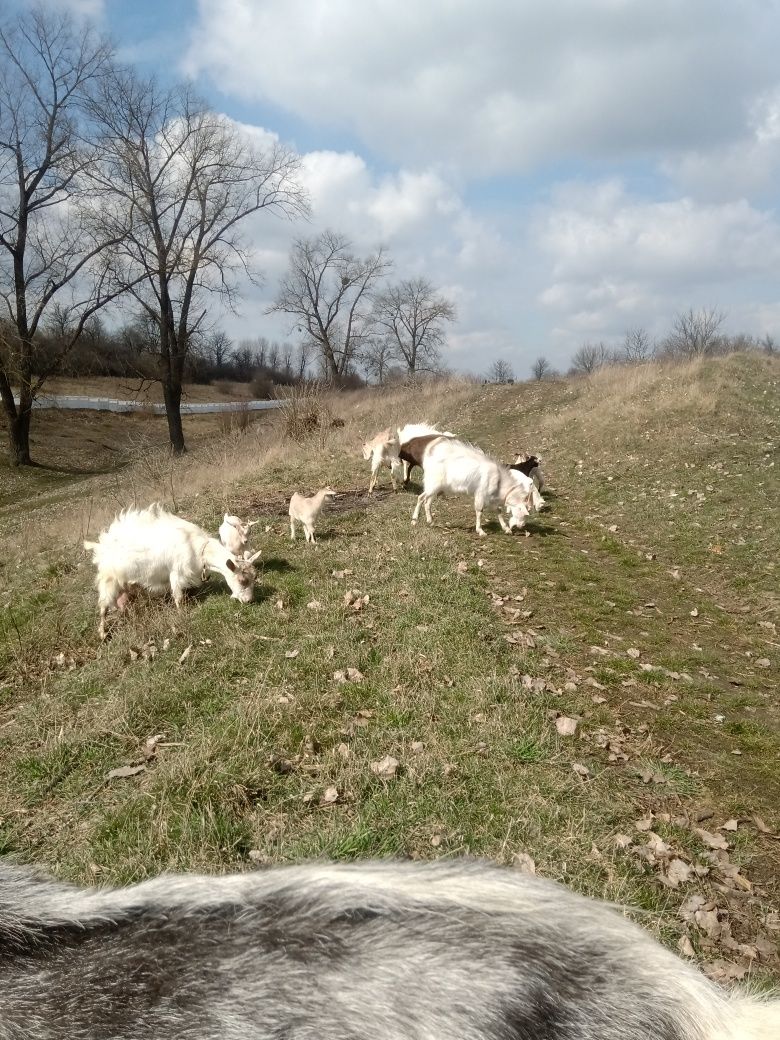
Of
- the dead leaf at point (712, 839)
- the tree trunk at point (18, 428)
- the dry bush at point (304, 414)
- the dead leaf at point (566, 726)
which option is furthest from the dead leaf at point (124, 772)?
the tree trunk at point (18, 428)

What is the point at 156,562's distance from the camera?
816cm

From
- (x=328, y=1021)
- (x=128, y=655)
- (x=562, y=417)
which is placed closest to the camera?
(x=328, y=1021)

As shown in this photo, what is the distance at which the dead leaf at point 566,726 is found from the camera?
5222 millimetres

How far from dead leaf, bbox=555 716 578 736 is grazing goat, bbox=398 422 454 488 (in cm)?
811

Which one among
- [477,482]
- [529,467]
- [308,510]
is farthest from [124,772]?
[529,467]

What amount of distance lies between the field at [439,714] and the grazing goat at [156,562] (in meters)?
0.30

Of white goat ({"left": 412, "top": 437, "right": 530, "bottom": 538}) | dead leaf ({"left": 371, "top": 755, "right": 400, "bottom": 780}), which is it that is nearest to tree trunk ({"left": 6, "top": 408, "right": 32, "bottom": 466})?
white goat ({"left": 412, "top": 437, "right": 530, "bottom": 538})

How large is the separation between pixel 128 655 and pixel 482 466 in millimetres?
6848

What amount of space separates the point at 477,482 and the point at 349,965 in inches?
415

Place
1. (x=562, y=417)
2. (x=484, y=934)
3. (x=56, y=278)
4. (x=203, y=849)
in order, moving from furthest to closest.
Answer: (x=56, y=278) < (x=562, y=417) < (x=203, y=849) < (x=484, y=934)

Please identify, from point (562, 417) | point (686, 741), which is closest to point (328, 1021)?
point (686, 741)

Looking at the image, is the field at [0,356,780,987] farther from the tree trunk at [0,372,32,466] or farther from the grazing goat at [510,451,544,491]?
the tree trunk at [0,372,32,466]

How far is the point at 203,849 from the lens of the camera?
3.92 metres

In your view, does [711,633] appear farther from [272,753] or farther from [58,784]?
[58,784]
